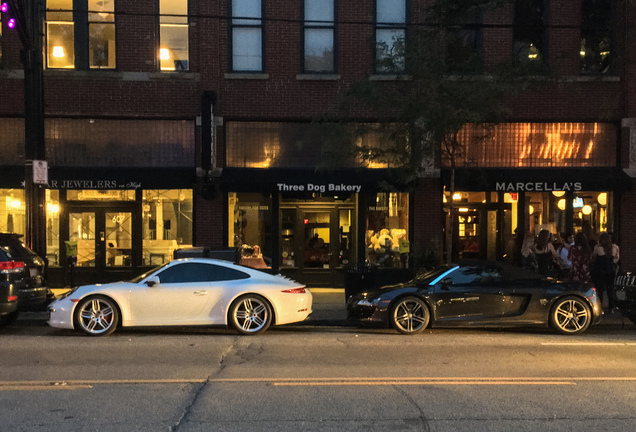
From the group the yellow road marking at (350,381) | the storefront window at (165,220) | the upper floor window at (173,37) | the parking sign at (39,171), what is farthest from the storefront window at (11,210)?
the yellow road marking at (350,381)

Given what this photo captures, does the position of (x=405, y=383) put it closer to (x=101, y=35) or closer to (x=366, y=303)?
(x=366, y=303)

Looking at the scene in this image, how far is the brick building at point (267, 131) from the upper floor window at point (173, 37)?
0.04 m

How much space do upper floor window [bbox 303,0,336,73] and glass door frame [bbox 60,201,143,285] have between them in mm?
5766

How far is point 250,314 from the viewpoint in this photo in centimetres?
1012

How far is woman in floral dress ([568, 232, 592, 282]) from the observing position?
1244cm

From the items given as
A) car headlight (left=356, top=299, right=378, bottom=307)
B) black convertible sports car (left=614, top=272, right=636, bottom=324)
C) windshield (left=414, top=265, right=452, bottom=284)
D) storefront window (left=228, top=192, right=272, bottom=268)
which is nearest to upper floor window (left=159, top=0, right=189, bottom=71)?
storefront window (left=228, top=192, right=272, bottom=268)

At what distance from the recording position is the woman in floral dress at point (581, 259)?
1244 centimetres

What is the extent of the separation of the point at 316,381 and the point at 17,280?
5.92m

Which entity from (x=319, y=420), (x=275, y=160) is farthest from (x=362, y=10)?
(x=319, y=420)

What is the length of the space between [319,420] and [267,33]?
12.5 m

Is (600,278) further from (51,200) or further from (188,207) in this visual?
(51,200)

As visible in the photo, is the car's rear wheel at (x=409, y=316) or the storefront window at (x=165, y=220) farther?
the storefront window at (x=165, y=220)

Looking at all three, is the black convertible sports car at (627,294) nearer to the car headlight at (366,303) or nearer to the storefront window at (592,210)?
the car headlight at (366,303)

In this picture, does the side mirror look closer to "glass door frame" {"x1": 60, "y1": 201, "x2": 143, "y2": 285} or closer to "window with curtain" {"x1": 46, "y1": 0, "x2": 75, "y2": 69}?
"glass door frame" {"x1": 60, "y1": 201, "x2": 143, "y2": 285}
